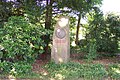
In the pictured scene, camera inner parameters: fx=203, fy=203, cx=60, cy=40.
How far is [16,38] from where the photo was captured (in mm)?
5992

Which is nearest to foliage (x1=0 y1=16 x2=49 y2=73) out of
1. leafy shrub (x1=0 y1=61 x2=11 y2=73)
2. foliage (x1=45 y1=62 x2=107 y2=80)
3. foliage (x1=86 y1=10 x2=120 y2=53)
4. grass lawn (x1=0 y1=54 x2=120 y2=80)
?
leafy shrub (x1=0 y1=61 x2=11 y2=73)

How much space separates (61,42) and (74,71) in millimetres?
1129

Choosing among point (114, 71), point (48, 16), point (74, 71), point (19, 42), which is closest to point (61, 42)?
point (74, 71)

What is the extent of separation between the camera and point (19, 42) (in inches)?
233

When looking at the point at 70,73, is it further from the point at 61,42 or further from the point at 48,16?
the point at 48,16

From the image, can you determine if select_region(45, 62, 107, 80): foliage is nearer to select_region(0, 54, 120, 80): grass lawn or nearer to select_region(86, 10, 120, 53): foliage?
select_region(0, 54, 120, 80): grass lawn

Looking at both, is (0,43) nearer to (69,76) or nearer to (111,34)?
(69,76)

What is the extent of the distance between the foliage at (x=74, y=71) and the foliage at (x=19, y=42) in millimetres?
731

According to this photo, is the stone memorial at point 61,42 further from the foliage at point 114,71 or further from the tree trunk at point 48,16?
the foliage at point 114,71

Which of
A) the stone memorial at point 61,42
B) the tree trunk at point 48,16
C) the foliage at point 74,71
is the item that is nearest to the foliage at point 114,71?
the foliage at point 74,71

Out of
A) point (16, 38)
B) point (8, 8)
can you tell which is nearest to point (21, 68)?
point (16, 38)

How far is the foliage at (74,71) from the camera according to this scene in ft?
18.8

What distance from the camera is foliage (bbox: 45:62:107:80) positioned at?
5.73 m

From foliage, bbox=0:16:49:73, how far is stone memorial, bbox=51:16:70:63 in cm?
52
